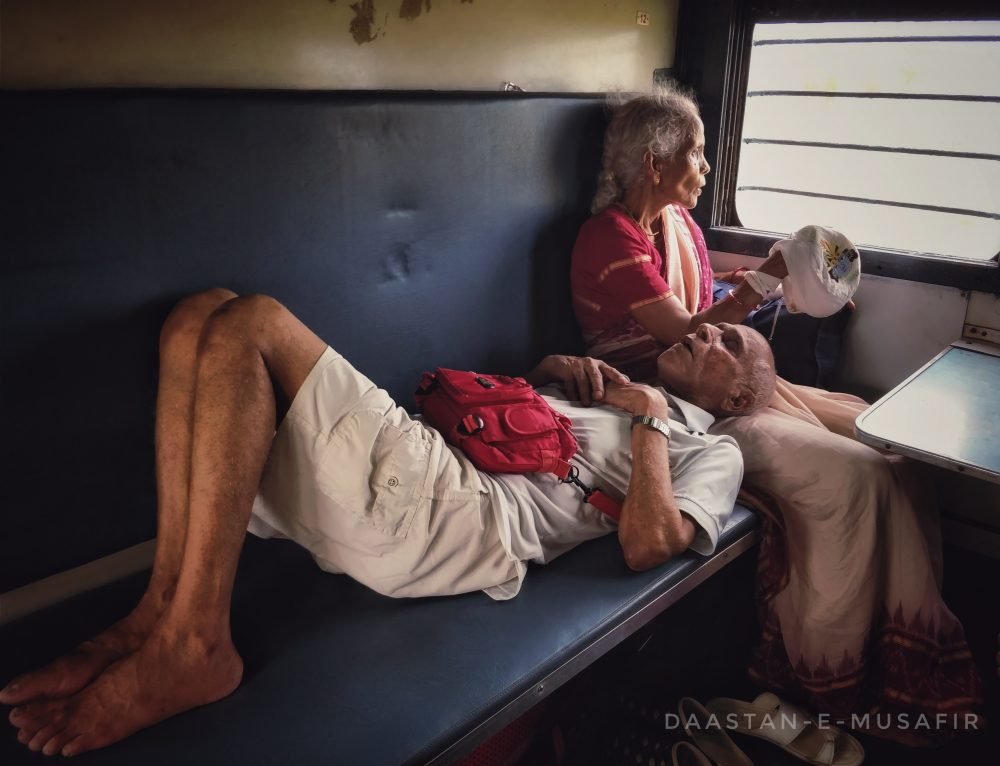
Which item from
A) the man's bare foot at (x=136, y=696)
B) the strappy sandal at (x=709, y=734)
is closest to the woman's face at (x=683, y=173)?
the strappy sandal at (x=709, y=734)

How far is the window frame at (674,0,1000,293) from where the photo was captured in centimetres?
292

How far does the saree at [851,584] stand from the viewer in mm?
2260

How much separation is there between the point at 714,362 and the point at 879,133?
4.85 ft

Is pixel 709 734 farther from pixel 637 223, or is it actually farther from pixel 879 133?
pixel 879 133

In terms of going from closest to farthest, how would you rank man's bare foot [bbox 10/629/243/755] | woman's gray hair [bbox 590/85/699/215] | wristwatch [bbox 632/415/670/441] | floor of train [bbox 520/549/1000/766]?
man's bare foot [bbox 10/629/243/755] → wristwatch [bbox 632/415/670/441] → floor of train [bbox 520/549/1000/766] → woman's gray hair [bbox 590/85/699/215]

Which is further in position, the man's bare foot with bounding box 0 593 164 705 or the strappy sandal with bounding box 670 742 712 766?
the strappy sandal with bounding box 670 742 712 766

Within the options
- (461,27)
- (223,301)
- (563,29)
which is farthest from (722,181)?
(223,301)

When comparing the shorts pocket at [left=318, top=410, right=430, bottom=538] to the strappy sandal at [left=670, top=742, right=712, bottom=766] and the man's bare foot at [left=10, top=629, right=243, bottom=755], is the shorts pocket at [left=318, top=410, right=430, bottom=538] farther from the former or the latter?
the strappy sandal at [left=670, top=742, right=712, bottom=766]

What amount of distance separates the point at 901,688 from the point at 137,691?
2063 mm

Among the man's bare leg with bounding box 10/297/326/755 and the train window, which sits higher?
the train window

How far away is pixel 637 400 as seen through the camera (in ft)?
7.48

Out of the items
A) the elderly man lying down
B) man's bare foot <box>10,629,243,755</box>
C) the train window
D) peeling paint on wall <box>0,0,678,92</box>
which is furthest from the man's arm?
the train window

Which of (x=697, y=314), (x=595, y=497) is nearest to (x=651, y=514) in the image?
(x=595, y=497)

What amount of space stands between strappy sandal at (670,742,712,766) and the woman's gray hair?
6.12 feet
